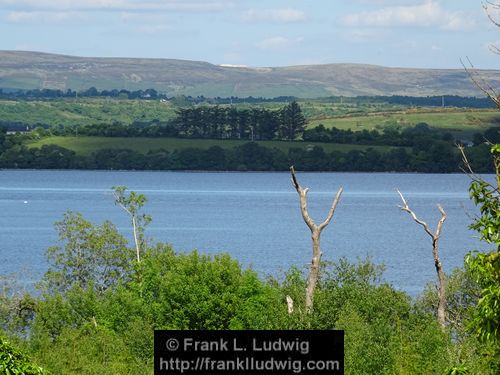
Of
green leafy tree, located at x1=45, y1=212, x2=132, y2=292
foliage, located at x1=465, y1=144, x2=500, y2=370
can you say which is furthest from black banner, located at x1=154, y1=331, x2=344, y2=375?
green leafy tree, located at x1=45, y1=212, x2=132, y2=292

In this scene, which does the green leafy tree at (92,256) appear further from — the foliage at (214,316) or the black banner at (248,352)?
the black banner at (248,352)

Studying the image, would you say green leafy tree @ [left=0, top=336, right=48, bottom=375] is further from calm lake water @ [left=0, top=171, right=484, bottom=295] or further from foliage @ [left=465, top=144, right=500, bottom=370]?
calm lake water @ [left=0, top=171, right=484, bottom=295]

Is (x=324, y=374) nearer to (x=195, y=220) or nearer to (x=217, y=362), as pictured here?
(x=217, y=362)

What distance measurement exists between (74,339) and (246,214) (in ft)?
410

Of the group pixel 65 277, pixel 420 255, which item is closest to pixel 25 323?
pixel 65 277

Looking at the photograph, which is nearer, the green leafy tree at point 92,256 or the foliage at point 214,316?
the foliage at point 214,316

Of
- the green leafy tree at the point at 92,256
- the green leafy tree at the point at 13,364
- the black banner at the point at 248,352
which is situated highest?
the green leafy tree at the point at 13,364

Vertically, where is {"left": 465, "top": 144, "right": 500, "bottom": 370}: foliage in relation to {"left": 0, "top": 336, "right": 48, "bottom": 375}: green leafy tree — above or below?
above

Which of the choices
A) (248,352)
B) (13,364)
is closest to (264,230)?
(248,352)

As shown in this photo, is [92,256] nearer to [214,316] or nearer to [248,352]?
[214,316]

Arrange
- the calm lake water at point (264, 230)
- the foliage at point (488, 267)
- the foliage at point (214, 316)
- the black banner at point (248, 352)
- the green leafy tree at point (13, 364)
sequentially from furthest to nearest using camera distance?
the calm lake water at point (264, 230), the foliage at point (214, 316), the black banner at point (248, 352), the foliage at point (488, 267), the green leafy tree at point (13, 364)

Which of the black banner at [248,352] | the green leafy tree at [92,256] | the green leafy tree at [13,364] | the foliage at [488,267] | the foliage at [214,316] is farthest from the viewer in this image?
the green leafy tree at [92,256]

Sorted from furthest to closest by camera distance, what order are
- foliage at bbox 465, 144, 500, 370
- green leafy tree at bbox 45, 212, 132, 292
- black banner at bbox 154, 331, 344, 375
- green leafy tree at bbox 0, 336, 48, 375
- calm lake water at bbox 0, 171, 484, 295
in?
calm lake water at bbox 0, 171, 484, 295, green leafy tree at bbox 45, 212, 132, 292, black banner at bbox 154, 331, 344, 375, foliage at bbox 465, 144, 500, 370, green leafy tree at bbox 0, 336, 48, 375

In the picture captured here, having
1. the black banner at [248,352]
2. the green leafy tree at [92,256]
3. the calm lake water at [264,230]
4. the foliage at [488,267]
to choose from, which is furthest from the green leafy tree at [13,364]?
the calm lake water at [264,230]
